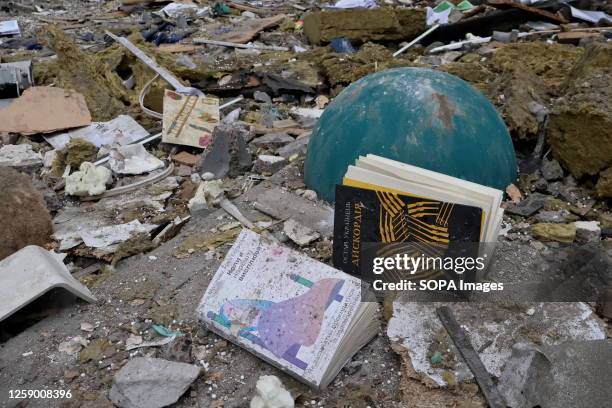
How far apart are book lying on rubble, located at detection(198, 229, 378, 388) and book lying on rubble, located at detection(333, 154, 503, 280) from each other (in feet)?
1.43

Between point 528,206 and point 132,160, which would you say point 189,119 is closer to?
point 132,160

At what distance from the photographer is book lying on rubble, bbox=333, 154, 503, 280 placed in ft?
11.2

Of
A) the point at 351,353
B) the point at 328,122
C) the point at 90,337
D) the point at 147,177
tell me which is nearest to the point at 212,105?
the point at 147,177

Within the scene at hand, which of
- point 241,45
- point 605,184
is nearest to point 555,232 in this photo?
point 605,184

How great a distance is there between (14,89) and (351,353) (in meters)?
6.64

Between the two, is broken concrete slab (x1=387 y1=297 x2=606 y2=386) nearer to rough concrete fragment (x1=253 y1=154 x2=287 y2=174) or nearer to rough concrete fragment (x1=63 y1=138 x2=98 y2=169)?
rough concrete fragment (x1=253 y1=154 x2=287 y2=174)

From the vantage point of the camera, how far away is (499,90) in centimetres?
597

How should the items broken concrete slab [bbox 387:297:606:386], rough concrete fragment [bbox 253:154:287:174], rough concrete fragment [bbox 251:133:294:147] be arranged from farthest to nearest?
1. rough concrete fragment [bbox 251:133:294:147]
2. rough concrete fragment [bbox 253:154:287:174]
3. broken concrete slab [bbox 387:297:606:386]

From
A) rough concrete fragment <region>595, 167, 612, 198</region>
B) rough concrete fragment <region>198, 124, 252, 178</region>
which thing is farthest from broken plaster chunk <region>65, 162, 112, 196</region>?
rough concrete fragment <region>595, 167, 612, 198</region>

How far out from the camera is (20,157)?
21.3ft

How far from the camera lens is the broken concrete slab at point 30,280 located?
361 centimetres

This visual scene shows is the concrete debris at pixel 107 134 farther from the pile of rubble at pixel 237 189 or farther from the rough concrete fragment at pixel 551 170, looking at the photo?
the rough concrete fragment at pixel 551 170

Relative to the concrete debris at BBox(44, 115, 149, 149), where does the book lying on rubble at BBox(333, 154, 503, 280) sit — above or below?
above

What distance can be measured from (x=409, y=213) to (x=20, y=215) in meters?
3.08
